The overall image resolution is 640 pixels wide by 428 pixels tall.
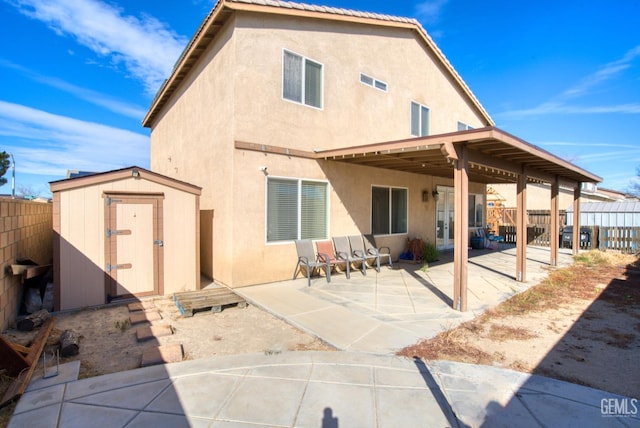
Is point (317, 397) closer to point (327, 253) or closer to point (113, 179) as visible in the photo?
point (327, 253)

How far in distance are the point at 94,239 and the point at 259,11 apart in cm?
557

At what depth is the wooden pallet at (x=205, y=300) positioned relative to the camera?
526cm

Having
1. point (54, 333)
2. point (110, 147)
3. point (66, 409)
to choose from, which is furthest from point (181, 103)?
point (110, 147)

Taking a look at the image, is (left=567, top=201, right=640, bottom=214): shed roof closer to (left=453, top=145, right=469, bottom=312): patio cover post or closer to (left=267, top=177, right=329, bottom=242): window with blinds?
(left=453, top=145, right=469, bottom=312): patio cover post

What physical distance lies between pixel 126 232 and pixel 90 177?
1115 millimetres

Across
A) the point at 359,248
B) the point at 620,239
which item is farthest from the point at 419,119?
the point at 620,239

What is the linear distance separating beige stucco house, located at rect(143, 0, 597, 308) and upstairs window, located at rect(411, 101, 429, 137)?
0.07m

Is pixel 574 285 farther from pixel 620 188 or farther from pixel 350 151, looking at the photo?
pixel 620 188

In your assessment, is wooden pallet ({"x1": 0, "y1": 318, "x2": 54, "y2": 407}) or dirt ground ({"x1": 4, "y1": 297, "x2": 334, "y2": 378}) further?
dirt ground ({"x1": 4, "y1": 297, "x2": 334, "y2": 378})

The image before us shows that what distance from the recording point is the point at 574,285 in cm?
752

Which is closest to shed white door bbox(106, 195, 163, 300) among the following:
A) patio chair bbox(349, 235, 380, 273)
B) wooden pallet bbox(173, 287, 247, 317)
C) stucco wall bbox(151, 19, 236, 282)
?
wooden pallet bbox(173, 287, 247, 317)

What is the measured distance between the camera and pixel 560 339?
14.2 ft
